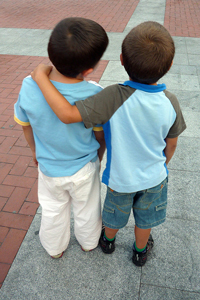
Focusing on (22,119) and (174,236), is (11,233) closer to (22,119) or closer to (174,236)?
(22,119)

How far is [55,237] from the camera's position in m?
1.88

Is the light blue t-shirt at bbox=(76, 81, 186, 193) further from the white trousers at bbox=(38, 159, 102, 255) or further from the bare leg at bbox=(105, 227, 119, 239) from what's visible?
the bare leg at bbox=(105, 227, 119, 239)

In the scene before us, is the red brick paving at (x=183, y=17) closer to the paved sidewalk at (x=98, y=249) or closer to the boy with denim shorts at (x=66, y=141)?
the paved sidewalk at (x=98, y=249)

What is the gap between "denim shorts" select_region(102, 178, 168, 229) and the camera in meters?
1.58

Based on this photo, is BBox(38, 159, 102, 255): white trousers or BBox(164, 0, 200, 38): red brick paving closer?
BBox(38, 159, 102, 255): white trousers

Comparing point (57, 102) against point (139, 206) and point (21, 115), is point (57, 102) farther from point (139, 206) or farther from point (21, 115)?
point (139, 206)

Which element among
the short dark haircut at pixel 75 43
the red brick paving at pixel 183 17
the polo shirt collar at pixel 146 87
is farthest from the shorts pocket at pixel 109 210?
the red brick paving at pixel 183 17

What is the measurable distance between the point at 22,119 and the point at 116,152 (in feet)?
1.83

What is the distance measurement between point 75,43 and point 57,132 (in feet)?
1.50

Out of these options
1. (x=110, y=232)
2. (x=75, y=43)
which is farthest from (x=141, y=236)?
(x=75, y=43)

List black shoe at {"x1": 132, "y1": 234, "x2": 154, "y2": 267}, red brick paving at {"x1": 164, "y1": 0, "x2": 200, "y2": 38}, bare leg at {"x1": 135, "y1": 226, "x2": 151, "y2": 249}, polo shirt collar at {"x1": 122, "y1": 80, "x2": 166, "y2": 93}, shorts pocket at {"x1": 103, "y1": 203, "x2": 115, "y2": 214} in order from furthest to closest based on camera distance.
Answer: red brick paving at {"x1": 164, "y1": 0, "x2": 200, "y2": 38} → black shoe at {"x1": 132, "y1": 234, "x2": 154, "y2": 267} → bare leg at {"x1": 135, "y1": 226, "x2": 151, "y2": 249} → shorts pocket at {"x1": 103, "y1": 203, "x2": 115, "y2": 214} → polo shirt collar at {"x1": 122, "y1": 80, "x2": 166, "y2": 93}

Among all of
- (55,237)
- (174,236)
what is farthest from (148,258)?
(55,237)

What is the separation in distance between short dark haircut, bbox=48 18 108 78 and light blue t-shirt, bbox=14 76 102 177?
138 mm

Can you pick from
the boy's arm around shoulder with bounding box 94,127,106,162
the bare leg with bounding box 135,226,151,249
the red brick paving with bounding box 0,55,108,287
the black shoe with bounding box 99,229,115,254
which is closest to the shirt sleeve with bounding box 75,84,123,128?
the boy's arm around shoulder with bounding box 94,127,106,162
